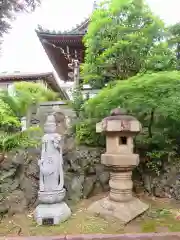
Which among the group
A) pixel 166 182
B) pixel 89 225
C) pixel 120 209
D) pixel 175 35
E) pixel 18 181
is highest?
pixel 175 35

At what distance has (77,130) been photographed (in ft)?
21.2

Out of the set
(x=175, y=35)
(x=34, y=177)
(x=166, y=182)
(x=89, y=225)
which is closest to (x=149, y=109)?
(x=166, y=182)

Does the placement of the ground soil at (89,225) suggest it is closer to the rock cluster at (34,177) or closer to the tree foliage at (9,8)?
the rock cluster at (34,177)

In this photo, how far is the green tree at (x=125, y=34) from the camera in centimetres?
646

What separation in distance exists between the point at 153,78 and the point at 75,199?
124 inches

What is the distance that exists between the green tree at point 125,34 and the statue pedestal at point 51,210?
15.3ft

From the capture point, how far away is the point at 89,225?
3.69 m

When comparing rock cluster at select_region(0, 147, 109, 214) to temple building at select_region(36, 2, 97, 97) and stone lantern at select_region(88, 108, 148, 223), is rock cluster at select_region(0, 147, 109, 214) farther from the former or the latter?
temple building at select_region(36, 2, 97, 97)

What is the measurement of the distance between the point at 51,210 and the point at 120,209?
129 cm

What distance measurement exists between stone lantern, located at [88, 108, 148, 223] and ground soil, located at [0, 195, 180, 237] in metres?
0.16

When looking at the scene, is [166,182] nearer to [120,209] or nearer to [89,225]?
[120,209]

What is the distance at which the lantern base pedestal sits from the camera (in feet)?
12.8

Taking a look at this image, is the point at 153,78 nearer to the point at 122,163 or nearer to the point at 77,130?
the point at 122,163

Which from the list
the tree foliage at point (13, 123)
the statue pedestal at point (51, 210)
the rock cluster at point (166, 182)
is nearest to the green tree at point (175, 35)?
the rock cluster at point (166, 182)
